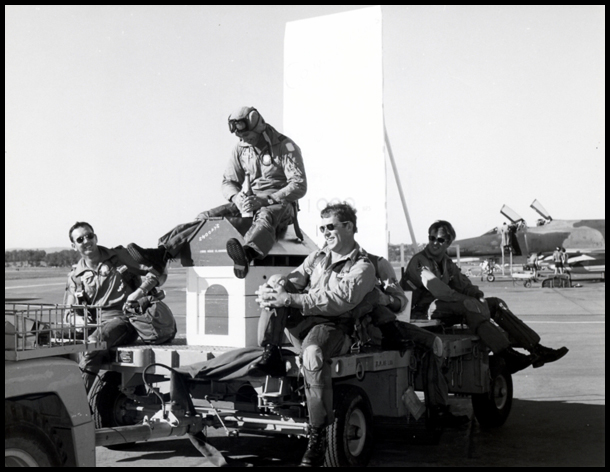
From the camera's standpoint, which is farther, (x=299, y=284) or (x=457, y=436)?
(x=457, y=436)

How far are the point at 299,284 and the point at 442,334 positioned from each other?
181 cm

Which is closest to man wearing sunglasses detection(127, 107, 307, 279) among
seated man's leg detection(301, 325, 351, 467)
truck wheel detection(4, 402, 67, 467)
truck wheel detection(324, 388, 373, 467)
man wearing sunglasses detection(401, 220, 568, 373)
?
seated man's leg detection(301, 325, 351, 467)

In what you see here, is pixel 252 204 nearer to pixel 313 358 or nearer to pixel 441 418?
pixel 313 358

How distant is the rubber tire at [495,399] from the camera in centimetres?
595

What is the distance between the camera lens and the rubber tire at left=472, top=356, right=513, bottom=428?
5.95 m

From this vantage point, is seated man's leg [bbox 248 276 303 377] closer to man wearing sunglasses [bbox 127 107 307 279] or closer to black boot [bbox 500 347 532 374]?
man wearing sunglasses [bbox 127 107 307 279]

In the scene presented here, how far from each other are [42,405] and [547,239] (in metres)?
34.3

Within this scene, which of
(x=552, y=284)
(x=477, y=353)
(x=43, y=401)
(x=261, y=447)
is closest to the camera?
(x=43, y=401)

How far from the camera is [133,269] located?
18.7ft

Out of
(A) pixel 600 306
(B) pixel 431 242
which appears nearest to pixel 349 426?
(B) pixel 431 242

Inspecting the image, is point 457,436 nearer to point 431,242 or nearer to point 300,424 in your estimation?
point 431,242

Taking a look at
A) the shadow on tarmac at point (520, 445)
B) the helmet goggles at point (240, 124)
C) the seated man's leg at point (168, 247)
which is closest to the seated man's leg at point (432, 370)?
the shadow on tarmac at point (520, 445)

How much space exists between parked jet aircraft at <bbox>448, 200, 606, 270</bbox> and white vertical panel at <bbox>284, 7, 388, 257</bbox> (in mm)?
25537

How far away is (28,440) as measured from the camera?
Answer: 2.86m
